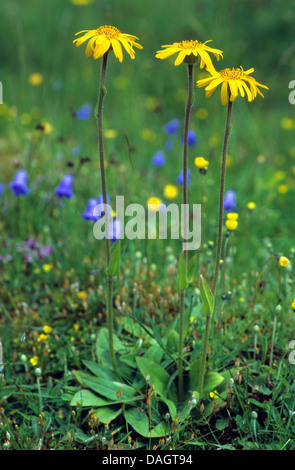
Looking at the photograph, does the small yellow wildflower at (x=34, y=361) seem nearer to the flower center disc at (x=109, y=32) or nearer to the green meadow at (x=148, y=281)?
the green meadow at (x=148, y=281)

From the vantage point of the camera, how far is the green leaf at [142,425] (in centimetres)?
167

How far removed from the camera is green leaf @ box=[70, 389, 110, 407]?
1750mm

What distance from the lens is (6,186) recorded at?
3377 millimetres

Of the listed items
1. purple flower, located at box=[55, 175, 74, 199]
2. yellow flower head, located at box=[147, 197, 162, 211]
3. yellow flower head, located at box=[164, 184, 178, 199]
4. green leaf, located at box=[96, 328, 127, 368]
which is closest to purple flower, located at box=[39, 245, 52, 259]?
purple flower, located at box=[55, 175, 74, 199]

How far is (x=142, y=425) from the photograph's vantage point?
172 cm

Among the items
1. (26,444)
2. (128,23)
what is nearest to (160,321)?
(26,444)

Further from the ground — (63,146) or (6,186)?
(63,146)

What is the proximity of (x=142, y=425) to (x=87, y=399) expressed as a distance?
9.4 inches

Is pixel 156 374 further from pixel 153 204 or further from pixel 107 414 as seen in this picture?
pixel 153 204

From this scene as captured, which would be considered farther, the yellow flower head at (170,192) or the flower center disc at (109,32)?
the yellow flower head at (170,192)

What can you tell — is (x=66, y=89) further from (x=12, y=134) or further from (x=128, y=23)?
(x=128, y=23)

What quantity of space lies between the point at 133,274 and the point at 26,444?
108 centimetres

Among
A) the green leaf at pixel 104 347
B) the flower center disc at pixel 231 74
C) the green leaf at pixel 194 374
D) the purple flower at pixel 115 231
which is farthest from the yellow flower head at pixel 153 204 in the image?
the flower center disc at pixel 231 74

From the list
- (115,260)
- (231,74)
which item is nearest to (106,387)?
(115,260)
